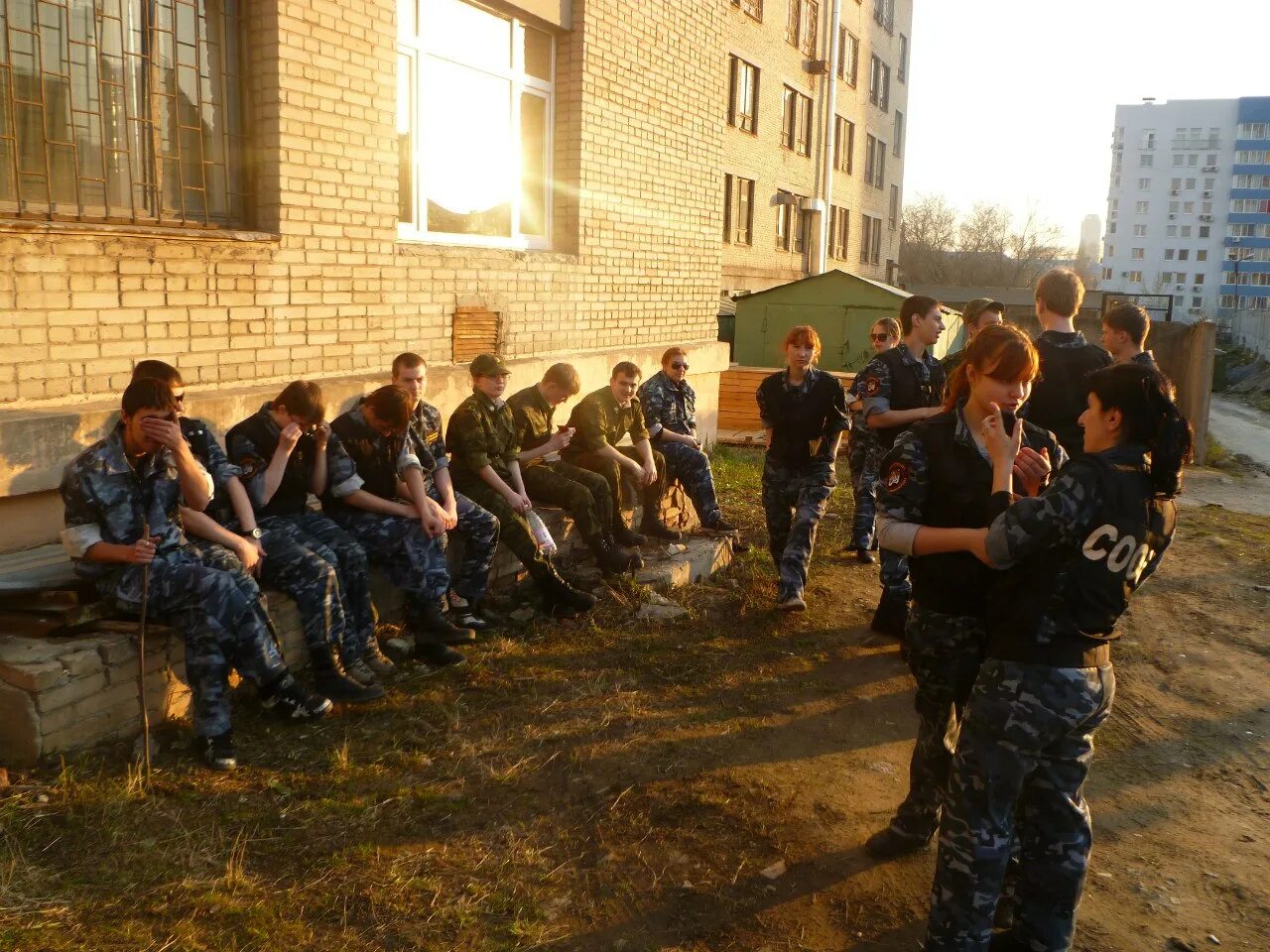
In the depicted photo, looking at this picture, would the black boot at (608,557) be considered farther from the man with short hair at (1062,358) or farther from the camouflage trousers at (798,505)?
the man with short hair at (1062,358)

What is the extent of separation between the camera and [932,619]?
3.46m

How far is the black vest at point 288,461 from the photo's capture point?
16.9 ft

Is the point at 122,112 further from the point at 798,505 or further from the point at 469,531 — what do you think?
the point at 798,505

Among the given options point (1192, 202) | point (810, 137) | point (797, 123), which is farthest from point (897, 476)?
point (1192, 202)

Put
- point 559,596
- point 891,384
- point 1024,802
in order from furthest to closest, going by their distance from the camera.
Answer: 1. point 891,384
2. point 559,596
3. point 1024,802

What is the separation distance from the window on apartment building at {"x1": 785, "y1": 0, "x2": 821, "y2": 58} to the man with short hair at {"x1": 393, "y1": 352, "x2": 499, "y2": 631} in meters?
25.4

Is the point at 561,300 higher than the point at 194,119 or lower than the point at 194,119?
lower

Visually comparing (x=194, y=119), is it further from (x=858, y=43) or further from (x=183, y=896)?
(x=858, y=43)

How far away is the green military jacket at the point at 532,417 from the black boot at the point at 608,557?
718mm

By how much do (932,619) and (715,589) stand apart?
378 cm

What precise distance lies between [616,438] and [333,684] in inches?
133

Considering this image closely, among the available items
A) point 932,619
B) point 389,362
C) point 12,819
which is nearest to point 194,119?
point 389,362

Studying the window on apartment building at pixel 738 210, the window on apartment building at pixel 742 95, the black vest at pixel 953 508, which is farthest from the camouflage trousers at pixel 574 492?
the window on apartment building at pixel 742 95

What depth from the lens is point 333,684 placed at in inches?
190
